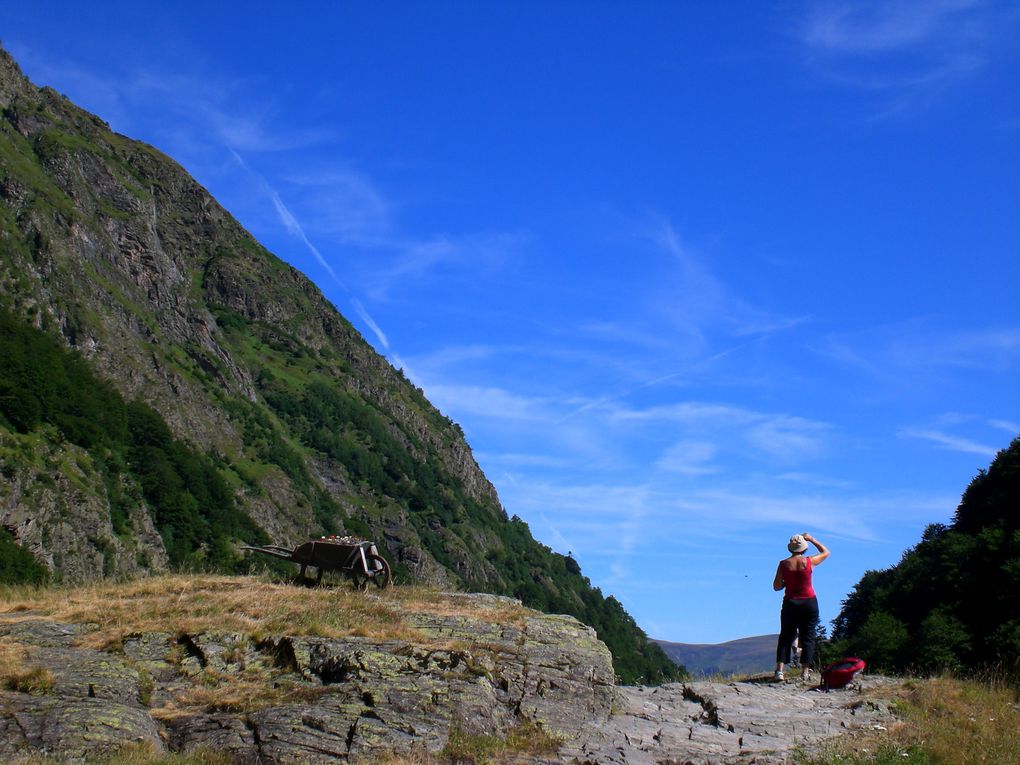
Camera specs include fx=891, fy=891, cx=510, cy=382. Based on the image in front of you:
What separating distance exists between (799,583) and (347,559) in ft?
30.4

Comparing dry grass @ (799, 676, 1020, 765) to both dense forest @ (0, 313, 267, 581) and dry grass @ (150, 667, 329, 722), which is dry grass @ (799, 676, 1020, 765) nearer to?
dry grass @ (150, 667, 329, 722)

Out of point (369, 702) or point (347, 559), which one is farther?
point (347, 559)

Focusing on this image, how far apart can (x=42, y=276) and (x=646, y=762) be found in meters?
114

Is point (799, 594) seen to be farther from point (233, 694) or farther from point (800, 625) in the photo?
point (233, 694)

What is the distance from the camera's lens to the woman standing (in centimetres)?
1452

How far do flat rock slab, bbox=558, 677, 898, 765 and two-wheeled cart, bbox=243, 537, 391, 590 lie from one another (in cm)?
613

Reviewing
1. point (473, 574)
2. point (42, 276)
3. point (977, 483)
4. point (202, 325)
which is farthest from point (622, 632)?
point (977, 483)

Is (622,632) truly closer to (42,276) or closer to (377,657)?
(42,276)

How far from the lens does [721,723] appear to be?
12961 mm

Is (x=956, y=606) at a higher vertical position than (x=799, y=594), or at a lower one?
higher

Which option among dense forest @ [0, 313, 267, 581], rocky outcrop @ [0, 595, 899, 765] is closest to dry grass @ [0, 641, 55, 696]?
rocky outcrop @ [0, 595, 899, 765]

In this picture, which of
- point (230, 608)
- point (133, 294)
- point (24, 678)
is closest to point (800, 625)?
point (230, 608)

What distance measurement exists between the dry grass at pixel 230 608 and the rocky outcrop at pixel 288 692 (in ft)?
1.27

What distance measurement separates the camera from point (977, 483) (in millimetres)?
51812
